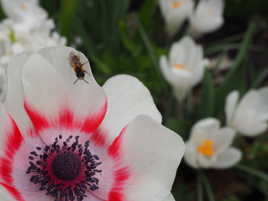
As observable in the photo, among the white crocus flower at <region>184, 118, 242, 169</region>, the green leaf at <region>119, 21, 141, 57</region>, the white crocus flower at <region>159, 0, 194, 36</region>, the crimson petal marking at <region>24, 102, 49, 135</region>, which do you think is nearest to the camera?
the crimson petal marking at <region>24, 102, 49, 135</region>

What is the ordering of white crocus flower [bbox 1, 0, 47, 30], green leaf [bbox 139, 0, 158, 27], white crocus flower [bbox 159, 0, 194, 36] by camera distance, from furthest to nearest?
green leaf [bbox 139, 0, 158, 27]
white crocus flower [bbox 159, 0, 194, 36]
white crocus flower [bbox 1, 0, 47, 30]

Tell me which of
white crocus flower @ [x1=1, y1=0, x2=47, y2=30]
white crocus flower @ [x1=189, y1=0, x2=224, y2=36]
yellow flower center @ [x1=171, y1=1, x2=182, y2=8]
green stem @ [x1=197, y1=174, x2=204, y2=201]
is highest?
white crocus flower @ [x1=1, y1=0, x2=47, y2=30]

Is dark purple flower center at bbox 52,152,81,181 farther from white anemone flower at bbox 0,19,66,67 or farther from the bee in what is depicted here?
white anemone flower at bbox 0,19,66,67

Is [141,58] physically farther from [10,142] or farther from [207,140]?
[10,142]

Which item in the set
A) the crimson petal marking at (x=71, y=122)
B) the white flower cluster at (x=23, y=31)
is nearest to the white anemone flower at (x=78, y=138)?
the crimson petal marking at (x=71, y=122)

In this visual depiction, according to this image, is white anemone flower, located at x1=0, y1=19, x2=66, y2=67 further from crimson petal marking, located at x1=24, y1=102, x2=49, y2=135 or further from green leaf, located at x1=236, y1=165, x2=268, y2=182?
green leaf, located at x1=236, y1=165, x2=268, y2=182

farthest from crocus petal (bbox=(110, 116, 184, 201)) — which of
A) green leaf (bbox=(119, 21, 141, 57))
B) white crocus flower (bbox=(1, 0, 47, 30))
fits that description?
green leaf (bbox=(119, 21, 141, 57))

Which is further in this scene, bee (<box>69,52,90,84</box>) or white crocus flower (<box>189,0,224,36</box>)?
white crocus flower (<box>189,0,224,36</box>)

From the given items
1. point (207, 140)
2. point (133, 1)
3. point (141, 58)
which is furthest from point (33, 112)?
point (133, 1)

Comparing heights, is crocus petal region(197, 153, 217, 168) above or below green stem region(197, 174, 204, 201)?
above
